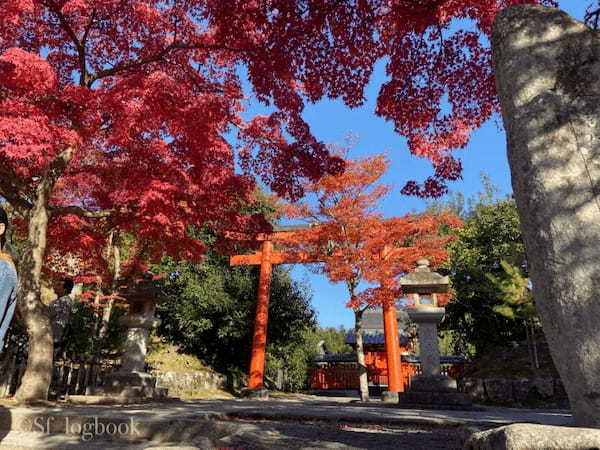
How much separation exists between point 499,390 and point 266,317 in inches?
314

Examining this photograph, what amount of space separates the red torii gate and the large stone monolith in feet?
31.1

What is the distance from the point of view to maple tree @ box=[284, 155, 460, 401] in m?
11.6

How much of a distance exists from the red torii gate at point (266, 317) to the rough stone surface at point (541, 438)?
32.7ft

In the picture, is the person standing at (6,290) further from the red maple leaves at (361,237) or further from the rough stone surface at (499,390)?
the rough stone surface at (499,390)

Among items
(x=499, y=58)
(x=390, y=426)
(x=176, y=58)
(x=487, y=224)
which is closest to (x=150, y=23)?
(x=176, y=58)

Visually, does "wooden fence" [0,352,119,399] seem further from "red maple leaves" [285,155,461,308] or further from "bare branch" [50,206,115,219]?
"red maple leaves" [285,155,461,308]

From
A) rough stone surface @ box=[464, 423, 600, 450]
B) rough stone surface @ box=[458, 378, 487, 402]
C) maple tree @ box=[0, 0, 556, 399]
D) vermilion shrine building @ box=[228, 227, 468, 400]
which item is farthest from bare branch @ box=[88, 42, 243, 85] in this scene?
rough stone surface @ box=[458, 378, 487, 402]

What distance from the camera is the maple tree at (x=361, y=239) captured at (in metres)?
11.6

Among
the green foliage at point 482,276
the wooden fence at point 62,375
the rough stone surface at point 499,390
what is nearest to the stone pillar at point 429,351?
the rough stone surface at point 499,390

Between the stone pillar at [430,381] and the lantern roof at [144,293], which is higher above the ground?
the lantern roof at [144,293]

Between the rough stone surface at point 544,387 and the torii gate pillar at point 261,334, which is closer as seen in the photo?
the rough stone surface at point 544,387

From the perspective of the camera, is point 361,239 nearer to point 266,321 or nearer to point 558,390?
point 266,321

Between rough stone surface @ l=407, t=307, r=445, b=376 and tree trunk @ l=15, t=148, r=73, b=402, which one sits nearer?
tree trunk @ l=15, t=148, r=73, b=402

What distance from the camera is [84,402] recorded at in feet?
23.0
